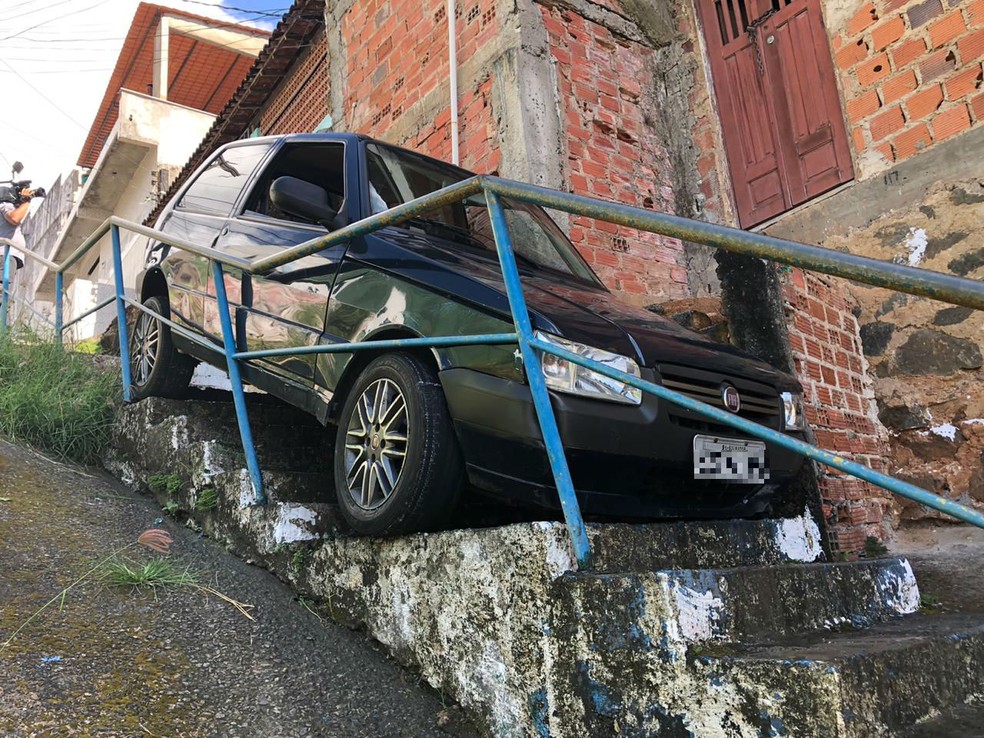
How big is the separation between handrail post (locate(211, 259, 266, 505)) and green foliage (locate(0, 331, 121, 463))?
4.76 feet

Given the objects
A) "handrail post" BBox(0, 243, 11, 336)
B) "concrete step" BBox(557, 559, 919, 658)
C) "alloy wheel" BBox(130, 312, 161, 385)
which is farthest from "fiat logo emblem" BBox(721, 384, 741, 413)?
"handrail post" BBox(0, 243, 11, 336)

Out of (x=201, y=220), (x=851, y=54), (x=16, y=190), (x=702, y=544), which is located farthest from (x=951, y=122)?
(x=16, y=190)

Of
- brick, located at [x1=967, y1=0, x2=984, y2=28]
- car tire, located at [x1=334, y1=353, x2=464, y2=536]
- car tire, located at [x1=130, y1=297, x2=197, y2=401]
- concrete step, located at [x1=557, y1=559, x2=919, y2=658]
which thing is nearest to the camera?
concrete step, located at [x1=557, y1=559, x2=919, y2=658]

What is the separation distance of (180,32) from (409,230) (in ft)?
55.2

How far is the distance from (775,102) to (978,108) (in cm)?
169

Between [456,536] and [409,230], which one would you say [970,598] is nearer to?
[456,536]

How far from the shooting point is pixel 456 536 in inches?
94.0

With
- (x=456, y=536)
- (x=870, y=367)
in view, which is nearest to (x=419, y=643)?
(x=456, y=536)

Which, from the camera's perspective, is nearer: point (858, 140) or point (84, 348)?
point (858, 140)

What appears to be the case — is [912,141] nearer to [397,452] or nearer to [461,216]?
[461,216]

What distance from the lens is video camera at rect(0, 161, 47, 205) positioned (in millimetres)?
11602

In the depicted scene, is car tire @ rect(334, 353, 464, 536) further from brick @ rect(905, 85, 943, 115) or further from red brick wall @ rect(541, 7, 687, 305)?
brick @ rect(905, 85, 943, 115)

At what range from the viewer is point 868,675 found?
1653mm

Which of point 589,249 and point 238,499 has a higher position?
point 589,249
